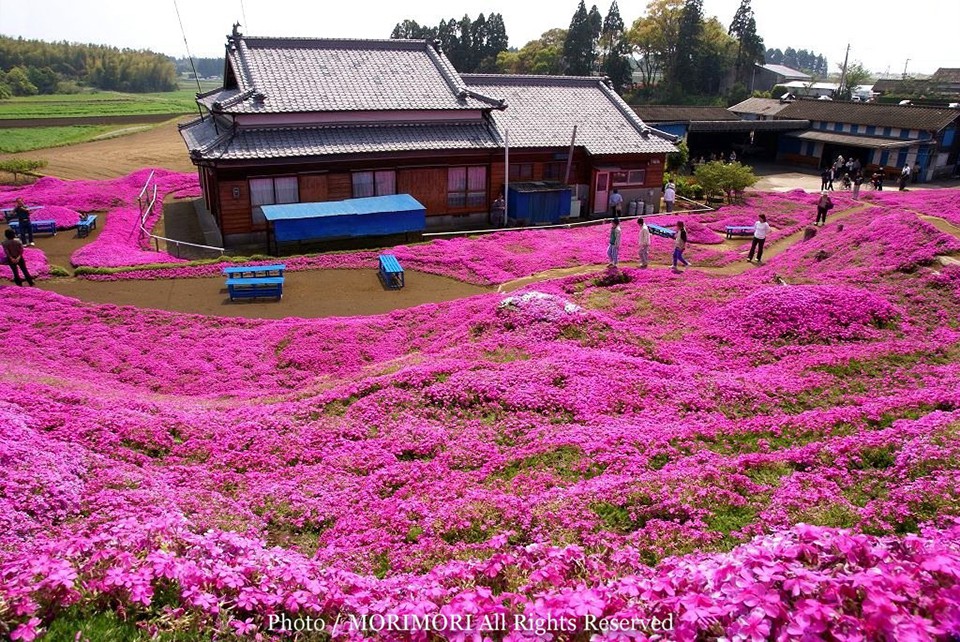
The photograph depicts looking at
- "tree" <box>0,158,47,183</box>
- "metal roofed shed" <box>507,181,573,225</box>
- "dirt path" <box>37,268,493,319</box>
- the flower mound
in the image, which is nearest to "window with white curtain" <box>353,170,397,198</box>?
"metal roofed shed" <box>507,181,573,225</box>

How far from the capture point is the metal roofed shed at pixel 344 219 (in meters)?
30.9

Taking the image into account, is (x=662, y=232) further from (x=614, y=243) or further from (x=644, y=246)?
(x=614, y=243)

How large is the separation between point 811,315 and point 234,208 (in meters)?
26.3

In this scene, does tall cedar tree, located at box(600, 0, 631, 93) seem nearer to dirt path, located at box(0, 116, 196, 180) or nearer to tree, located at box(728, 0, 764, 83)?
tree, located at box(728, 0, 764, 83)

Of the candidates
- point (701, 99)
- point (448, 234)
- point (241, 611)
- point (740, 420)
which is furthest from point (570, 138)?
point (701, 99)

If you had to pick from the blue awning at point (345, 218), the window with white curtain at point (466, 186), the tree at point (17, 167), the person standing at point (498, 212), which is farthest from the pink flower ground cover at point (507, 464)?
the tree at point (17, 167)

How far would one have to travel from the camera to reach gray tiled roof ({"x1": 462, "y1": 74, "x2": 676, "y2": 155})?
40.0 m

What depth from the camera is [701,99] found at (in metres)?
108

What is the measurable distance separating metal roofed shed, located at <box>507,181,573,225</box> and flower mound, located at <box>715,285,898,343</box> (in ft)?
65.6

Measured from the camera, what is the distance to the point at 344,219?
3183cm

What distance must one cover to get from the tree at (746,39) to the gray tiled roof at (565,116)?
8433 centimetres

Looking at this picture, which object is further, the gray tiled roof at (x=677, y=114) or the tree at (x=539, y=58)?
the tree at (x=539, y=58)

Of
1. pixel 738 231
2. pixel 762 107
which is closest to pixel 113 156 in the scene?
pixel 738 231

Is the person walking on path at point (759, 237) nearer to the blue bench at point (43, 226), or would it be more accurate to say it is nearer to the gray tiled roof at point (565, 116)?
the gray tiled roof at point (565, 116)
